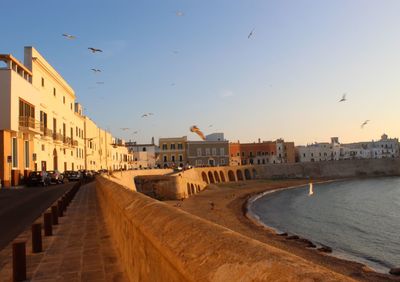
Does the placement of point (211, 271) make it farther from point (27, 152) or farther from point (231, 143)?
point (231, 143)

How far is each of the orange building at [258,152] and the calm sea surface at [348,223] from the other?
51.8 m

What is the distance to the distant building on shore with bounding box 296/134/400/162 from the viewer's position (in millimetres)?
127938

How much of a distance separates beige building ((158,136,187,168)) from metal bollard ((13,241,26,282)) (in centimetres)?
9426

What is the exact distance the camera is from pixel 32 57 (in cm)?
3844

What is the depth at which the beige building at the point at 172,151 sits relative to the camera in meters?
101

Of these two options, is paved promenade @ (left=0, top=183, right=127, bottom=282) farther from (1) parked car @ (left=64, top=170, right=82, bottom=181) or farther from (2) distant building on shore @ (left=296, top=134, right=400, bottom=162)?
(2) distant building on shore @ (left=296, top=134, right=400, bottom=162)

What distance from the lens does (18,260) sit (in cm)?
605

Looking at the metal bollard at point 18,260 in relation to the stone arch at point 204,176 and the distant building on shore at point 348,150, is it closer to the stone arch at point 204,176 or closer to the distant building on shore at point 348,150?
the stone arch at point 204,176

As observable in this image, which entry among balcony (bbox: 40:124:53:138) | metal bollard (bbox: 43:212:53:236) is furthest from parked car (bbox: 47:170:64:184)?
metal bollard (bbox: 43:212:53:236)

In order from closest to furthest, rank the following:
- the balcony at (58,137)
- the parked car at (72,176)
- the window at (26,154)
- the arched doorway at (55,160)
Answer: the window at (26,154)
the balcony at (58,137)
the parked car at (72,176)
the arched doorway at (55,160)

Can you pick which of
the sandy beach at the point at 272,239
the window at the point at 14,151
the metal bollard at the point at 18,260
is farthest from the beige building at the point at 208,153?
the metal bollard at the point at 18,260

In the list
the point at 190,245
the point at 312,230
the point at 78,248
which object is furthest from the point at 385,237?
the point at 190,245

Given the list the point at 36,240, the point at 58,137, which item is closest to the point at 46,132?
the point at 58,137

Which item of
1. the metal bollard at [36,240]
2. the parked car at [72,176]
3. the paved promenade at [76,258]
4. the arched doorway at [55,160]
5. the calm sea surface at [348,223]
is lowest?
the calm sea surface at [348,223]
